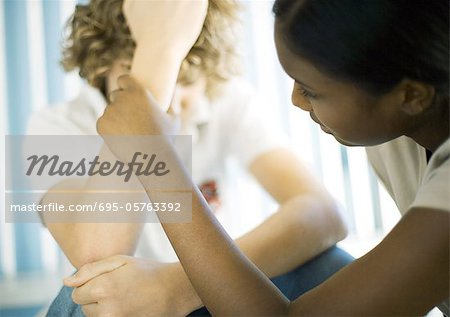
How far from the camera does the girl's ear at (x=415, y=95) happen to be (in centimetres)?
43

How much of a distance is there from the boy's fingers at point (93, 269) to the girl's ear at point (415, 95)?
0.29m

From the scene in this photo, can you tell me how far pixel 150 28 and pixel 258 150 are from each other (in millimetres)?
285

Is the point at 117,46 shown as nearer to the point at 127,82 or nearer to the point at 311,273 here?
the point at 127,82

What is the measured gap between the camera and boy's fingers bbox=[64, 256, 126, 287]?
21.9 inches

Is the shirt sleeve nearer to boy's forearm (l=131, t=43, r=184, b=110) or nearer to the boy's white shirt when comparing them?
the boy's white shirt

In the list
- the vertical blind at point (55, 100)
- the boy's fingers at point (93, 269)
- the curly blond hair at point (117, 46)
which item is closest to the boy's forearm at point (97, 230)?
Result: the boy's fingers at point (93, 269)

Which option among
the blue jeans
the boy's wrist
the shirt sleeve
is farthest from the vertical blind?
the boy's wrist

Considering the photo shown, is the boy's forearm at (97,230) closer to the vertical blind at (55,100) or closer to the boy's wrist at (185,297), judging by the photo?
the boy's wrist at (185,297)

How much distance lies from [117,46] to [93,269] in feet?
0.99

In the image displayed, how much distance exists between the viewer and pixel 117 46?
0.76 m

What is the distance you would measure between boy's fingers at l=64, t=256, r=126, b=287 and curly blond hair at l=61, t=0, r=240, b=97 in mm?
227

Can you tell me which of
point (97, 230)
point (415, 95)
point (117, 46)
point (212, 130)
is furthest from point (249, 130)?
point (415, 95)

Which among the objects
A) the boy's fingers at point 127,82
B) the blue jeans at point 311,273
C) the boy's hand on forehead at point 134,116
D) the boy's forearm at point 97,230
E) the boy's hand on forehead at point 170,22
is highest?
the boy's hand on forehead at point 170,22

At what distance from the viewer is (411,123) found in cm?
47
